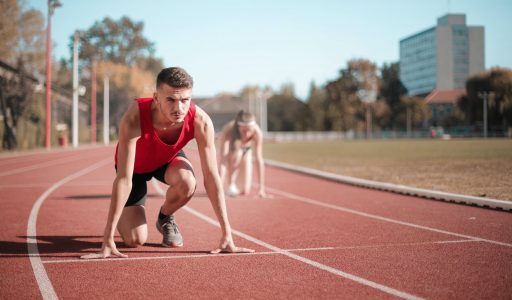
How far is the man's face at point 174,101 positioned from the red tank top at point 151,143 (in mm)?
337

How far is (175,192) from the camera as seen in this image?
19.5 ft

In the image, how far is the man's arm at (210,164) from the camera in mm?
5258

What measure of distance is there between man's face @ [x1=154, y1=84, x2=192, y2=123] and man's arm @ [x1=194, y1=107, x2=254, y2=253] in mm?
375

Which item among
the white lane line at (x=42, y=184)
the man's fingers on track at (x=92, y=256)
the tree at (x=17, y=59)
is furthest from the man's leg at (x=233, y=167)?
the tree at (x=17, y=59)

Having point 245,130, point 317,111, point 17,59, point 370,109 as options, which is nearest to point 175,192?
point 245,130

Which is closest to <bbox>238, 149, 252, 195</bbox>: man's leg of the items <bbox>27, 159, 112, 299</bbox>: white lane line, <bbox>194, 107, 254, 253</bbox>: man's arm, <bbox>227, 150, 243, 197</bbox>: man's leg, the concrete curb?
<bbox>227, 150, 243, 197</bbox>: man's leg

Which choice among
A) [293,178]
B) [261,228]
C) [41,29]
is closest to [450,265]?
[261,228]

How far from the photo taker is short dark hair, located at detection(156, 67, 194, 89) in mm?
4762

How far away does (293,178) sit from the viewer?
16.6 meters

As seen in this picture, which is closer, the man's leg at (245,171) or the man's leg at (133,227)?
the man's leg at (133,227)

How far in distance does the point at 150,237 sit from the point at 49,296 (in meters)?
2.73

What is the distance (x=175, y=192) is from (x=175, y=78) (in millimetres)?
1616

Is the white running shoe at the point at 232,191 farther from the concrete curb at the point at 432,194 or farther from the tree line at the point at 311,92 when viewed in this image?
the tree line at the point at 311,92

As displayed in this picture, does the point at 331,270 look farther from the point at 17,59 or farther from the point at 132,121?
the point at 17,59
